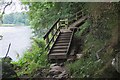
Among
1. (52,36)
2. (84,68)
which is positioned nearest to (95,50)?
(84,68)

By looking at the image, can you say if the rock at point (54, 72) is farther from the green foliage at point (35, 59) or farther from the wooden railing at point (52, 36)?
the wooden railing at point (52, 36)

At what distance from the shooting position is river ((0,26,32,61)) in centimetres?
510

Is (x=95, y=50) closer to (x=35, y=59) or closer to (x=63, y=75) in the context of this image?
(x=63, y=75)

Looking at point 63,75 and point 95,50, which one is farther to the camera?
point 63,75

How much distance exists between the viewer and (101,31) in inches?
146

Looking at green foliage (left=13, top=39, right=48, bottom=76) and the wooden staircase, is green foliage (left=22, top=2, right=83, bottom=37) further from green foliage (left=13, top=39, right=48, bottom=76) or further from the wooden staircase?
green foliage (left=13, top=39, right=48, bottom=76)

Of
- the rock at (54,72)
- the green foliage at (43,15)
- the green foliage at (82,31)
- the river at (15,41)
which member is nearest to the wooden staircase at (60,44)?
the green foliage at (82,31)

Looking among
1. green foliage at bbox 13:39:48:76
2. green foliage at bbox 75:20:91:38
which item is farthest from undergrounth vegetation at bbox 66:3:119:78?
green foliage at bbox 75:20:91:38

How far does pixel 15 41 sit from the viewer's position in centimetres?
564

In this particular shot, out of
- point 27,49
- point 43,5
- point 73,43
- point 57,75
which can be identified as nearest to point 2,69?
point 57,75

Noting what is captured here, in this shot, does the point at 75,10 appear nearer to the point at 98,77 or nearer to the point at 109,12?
the point at 109,12

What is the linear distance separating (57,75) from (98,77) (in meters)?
1.18

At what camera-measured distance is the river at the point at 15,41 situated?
5.10 meters

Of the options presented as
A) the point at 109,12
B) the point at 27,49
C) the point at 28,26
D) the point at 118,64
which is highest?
the point at 109,12
